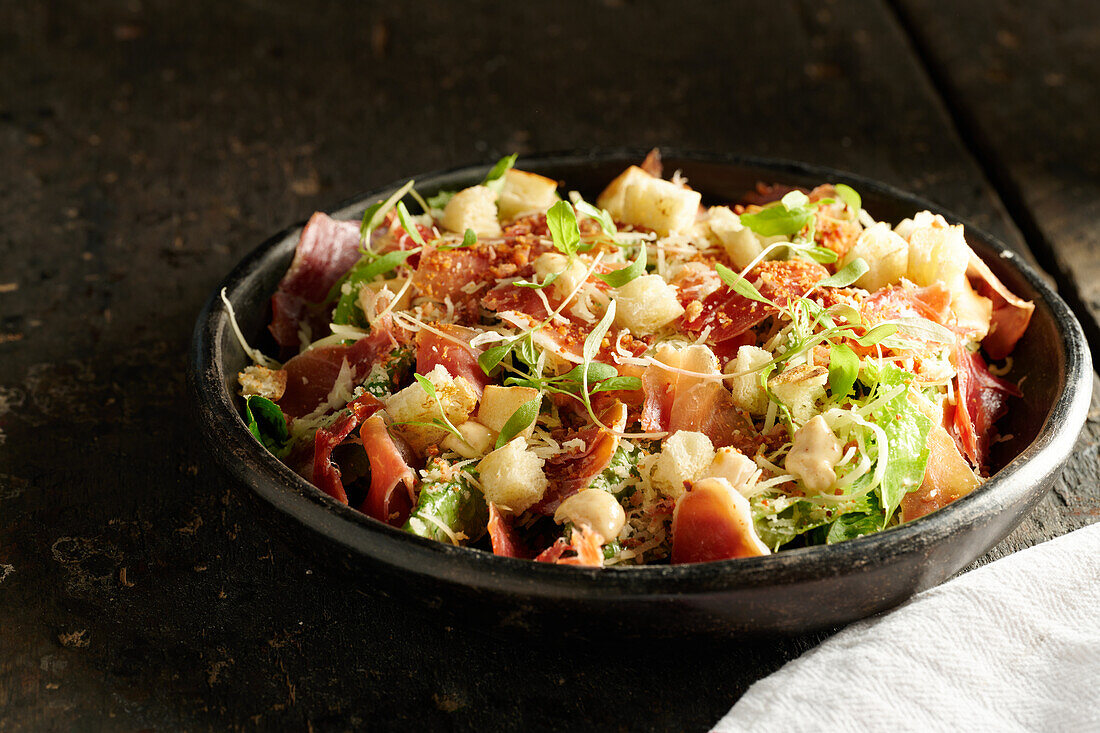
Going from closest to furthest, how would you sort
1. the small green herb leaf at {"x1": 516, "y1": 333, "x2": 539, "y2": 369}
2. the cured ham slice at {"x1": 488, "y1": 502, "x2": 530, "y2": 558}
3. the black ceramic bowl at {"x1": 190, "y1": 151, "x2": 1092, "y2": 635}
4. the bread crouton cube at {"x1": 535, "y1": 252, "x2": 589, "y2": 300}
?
the black ceramic bowl at {"x1": 190, "y1": 151, "x2": 1092, "y2": 635} → the cured ham slice at {"x1": 488, "y1": 502, "x2": 530, "y2": 558} → the small green herb leaf at {"x1": 516, "y1": 333, "x2": 539, "y2": 369} → the bread crouton cube at {"x1": 535, "y1": 252, "x2": 589, "y2": 300}

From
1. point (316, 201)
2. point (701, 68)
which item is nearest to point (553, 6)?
point (701, 68)

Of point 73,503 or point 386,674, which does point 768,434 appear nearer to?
point 386,674

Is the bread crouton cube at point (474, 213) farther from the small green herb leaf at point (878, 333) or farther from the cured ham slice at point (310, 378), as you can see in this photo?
the small green herb leaf at point (878, 333)

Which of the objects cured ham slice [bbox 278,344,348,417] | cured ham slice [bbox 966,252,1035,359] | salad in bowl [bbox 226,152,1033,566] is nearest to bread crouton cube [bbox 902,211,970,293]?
salad in bowl [bbox 226,152,1033,566]

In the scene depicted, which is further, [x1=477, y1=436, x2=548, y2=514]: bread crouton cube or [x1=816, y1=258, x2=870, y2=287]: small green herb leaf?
[x1=816, y1=258, x2=870, y2=287]: small green herb leaf

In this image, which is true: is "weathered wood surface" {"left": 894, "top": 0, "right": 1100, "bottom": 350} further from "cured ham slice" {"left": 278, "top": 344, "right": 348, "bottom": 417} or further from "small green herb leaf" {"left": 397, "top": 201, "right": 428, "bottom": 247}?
"cured ham slice" {"left": 278, "top": 344, "right": 348, "bottom": 417}
